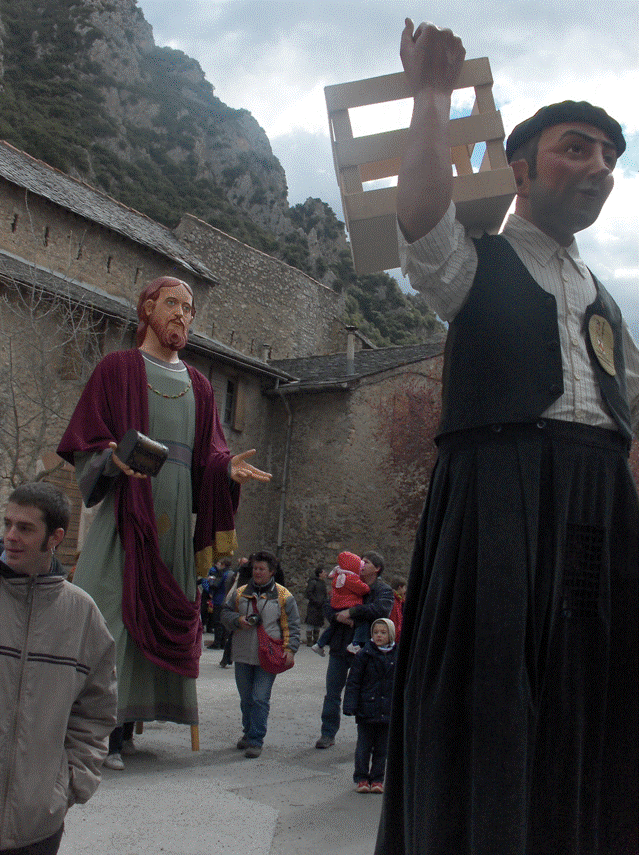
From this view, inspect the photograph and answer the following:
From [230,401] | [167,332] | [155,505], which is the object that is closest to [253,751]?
[155,505]

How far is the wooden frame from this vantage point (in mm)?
1898

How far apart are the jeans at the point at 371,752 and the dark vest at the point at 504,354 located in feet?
10.8

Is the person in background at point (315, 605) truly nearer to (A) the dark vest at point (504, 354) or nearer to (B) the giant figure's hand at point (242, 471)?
(B) the giant figure's hand at point (242, 471)

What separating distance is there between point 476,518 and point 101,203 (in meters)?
24.5

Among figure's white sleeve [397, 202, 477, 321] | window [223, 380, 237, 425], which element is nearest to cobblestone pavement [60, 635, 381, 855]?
figure's white sleeve [397, 202, 477, 321]

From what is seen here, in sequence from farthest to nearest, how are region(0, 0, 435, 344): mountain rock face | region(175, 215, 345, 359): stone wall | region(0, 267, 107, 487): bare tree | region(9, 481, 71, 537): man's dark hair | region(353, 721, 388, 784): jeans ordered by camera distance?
region(0, 0, 435, 344): mountain rock face → region(175, 215, 345, 359): stone wall → region(0, 267, 107, 487): bare tree → region(353, 721, 388, 784): jeans → region(9, 481, 71, 537): man's dark hair

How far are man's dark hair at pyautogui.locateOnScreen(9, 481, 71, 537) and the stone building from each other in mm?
15831

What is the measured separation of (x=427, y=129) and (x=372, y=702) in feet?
13.5

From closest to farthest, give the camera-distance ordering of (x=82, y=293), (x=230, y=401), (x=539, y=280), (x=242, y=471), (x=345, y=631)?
(x=539, y=280) < (x=242, y=471) < (x=345, y=631) < (x=82, y=293) < (x=230, y=401)

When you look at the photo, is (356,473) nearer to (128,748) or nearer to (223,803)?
(128,748)

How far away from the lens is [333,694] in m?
6.35

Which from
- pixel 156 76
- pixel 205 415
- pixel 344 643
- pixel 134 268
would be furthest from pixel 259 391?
pixel 156 76

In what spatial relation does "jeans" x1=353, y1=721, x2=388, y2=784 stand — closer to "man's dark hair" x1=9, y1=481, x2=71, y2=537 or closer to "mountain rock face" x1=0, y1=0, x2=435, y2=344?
"man's dark hair" x1=9, y1=481, x2=71, y2=537

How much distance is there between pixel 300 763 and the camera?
5.30 metres
